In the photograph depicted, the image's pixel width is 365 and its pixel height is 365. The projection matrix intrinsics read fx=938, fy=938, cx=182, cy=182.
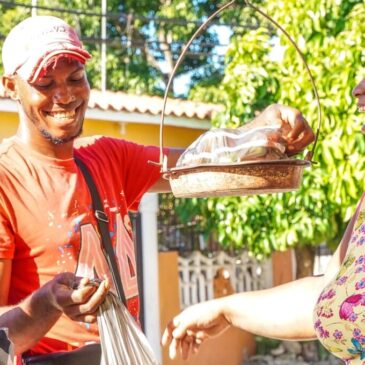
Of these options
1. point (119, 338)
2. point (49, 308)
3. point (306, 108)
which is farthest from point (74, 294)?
point (306, 108)

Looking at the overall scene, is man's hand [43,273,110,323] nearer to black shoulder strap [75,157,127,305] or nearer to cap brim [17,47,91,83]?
black shoulder strap [75,157,127,305]

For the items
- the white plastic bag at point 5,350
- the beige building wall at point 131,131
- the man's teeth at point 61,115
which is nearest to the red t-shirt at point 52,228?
the man's teeth at point 61,115

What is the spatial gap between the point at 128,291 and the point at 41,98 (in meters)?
0.60

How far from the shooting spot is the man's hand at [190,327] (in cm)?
255

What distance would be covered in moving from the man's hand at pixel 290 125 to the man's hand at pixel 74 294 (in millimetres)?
672

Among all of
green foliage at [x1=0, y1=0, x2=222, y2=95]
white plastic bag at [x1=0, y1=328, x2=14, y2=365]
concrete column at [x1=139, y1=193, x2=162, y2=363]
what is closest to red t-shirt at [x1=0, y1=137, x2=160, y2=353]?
white plastic bag at [x1=0, y1=328, x2=14, y2=365]

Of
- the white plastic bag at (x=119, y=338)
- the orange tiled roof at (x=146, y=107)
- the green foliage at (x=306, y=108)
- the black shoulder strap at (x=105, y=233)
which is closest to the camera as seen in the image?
the white plastic bag at (x=119, y=338)

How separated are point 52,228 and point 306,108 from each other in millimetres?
5074

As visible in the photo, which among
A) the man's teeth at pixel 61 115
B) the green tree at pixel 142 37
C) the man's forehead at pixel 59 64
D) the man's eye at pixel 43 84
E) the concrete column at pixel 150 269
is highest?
the green tree at pixel 142 37

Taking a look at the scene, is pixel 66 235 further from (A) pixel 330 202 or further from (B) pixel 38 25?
(A) pixel 330 202

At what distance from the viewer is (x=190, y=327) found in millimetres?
2545

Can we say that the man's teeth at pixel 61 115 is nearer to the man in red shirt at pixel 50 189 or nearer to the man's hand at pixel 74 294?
the man in red shirt at pixel 50 189

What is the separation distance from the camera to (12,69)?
264cm

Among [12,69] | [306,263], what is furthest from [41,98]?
[306,263]
